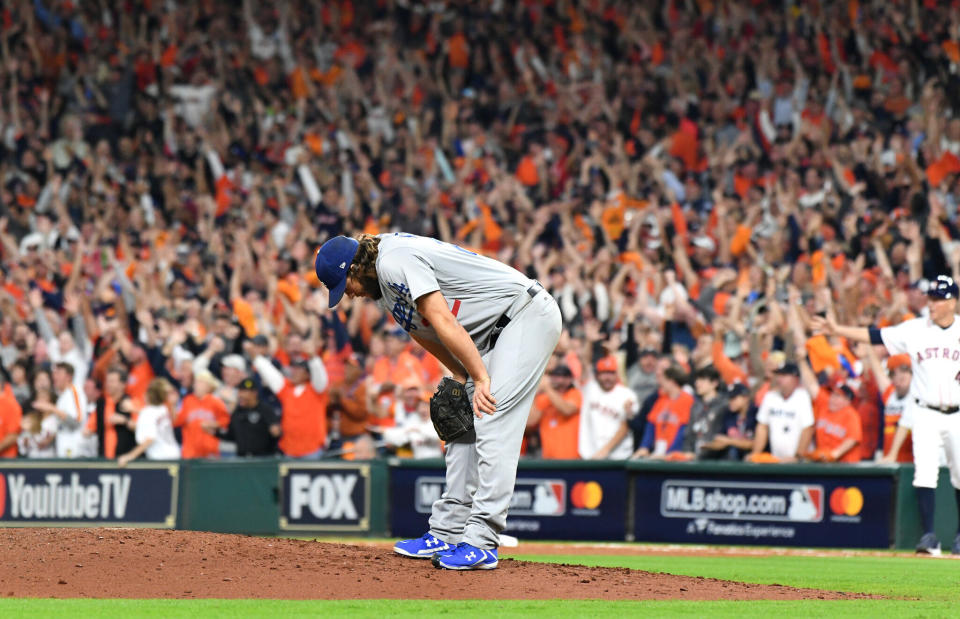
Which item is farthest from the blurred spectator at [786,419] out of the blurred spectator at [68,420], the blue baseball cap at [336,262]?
the blurred spectator at [68,420]

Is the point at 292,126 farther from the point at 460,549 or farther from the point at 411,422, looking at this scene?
the point at 460,549

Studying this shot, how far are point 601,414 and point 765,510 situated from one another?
1.94 metres

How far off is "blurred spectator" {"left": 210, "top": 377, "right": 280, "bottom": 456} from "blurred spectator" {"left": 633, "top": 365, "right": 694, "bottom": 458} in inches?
154

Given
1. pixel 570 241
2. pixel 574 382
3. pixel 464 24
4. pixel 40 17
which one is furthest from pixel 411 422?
pixel 40 17

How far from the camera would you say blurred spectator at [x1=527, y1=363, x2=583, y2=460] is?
556 inches

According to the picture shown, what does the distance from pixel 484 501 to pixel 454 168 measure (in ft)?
49.1

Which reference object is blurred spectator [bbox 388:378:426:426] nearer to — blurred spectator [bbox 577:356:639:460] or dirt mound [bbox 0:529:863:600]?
blurred spectator [bbox 577:356:639:460]

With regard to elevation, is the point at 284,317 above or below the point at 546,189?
below

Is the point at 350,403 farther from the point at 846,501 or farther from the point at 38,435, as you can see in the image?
the point at 846,501

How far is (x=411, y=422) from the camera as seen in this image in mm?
14727

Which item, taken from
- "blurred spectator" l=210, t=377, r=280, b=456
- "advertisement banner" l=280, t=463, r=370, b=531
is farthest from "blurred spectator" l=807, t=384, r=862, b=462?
"blurred spectator" l=210, t=377, r=280, b=456

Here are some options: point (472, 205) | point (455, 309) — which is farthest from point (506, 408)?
point (472, 205)

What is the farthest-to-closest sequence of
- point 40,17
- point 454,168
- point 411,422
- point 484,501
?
1. point 40,17
2. point 454,168
3. point 411,422
4. point 484,501

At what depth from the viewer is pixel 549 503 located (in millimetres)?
14086
